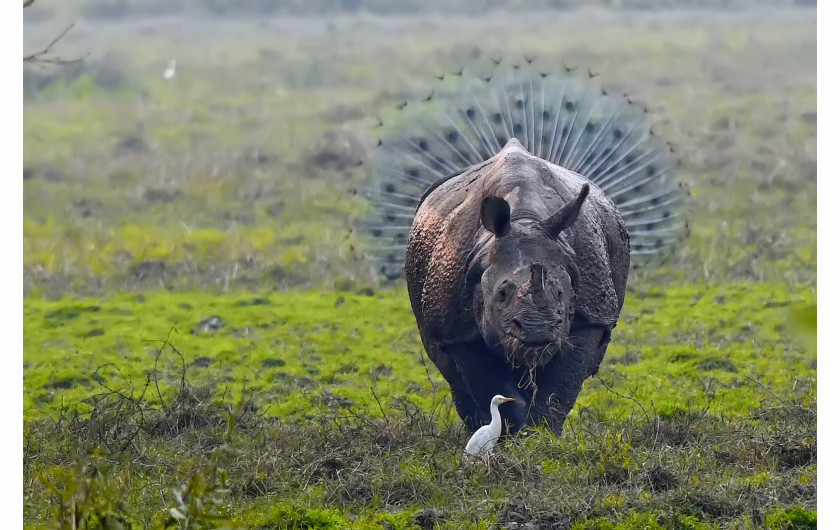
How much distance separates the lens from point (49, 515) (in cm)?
682

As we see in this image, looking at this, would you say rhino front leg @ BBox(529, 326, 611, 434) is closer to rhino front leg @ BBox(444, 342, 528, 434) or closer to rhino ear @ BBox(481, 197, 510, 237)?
rhino front leg @ BBox(444, 342, 528, 434)

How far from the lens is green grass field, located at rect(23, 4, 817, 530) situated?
7.18 m

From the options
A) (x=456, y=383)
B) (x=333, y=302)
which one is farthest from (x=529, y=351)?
(x=333, y=302)

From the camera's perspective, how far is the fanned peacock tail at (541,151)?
944cm

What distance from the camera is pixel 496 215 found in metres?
7.30

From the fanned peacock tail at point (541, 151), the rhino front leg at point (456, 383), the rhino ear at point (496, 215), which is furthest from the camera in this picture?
the fanned peacock tail at point (541, 151)

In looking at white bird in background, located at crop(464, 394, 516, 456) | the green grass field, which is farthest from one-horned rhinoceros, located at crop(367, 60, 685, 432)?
the green grass field

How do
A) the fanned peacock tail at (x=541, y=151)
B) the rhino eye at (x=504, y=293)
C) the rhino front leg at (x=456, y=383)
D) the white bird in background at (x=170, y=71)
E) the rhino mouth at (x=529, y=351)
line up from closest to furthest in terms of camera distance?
the rhino mouth at (x=529, y=351)
the rhino eye at (x=504, y=293)
the rhino front leg at (x=456, y=383)
the fanned peacock tail at (x=541, y=151)
the white bird in background at (x=170, y=71)

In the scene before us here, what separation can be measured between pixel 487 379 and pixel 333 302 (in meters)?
6.07

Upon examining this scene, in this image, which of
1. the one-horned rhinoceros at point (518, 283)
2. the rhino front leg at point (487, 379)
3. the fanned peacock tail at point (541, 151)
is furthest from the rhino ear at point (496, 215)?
the fanned peacock tail at point (541, 151)

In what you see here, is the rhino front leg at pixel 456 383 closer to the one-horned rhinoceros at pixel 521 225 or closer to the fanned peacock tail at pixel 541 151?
the one-horned rhinoceros at pixel 521 225

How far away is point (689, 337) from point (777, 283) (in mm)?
2484

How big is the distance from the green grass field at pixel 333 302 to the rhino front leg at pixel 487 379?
0.17m

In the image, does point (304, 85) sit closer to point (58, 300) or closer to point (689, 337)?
point (58, 300)
